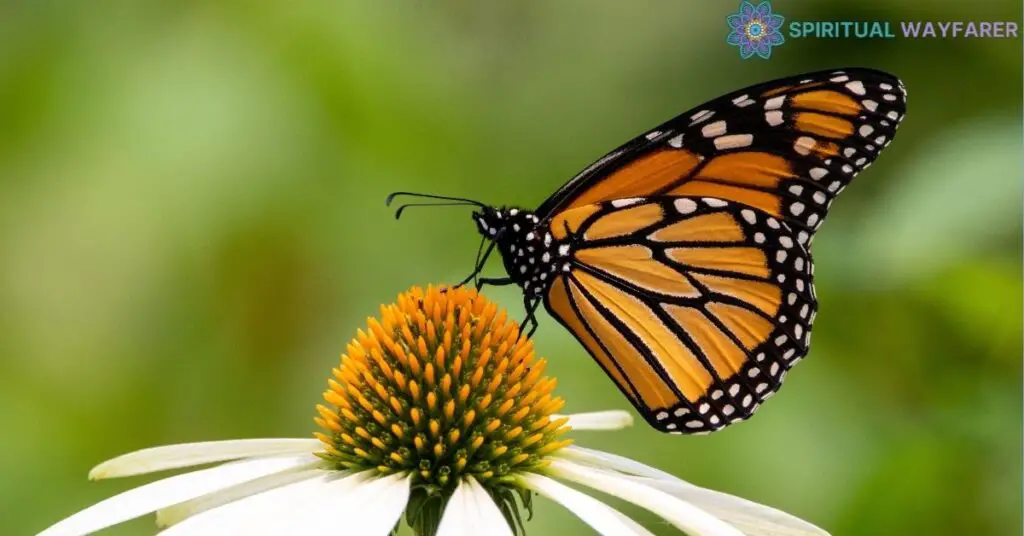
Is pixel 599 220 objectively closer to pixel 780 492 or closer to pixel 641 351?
pixel 641 351

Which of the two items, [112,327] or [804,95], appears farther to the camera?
[112,327]

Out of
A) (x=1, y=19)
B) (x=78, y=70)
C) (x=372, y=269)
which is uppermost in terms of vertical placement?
(x=1, y=19)

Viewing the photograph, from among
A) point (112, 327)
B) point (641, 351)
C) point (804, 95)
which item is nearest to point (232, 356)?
point (112, 327)

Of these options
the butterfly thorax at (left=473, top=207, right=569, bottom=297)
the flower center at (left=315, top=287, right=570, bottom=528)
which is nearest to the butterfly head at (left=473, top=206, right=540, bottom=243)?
the butterfly thorax at (left=473, top=207, right=569, bottom=297)

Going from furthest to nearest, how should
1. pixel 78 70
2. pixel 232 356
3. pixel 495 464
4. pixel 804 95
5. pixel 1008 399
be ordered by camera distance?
pixel 78 70 → pixel 232 356 → pixel 1008 399 → pixel 804 95 → pixel 495 464

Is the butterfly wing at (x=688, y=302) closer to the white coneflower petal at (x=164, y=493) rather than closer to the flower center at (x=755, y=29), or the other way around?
the white coneflower petal at (x=164, y=493)
